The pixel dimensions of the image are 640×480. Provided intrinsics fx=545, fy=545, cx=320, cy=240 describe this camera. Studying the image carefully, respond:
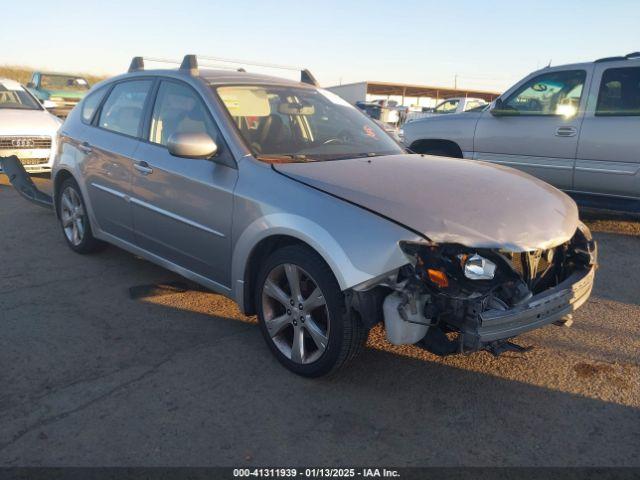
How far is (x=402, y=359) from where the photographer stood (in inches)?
132

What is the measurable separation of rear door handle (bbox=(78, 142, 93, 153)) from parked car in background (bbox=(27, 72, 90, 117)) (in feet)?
38.9

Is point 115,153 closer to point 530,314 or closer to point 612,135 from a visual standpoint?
point 530,314

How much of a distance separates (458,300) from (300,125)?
206cm

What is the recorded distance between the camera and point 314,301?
9.77 feet

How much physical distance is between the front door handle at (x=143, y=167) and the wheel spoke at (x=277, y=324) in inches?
59.2

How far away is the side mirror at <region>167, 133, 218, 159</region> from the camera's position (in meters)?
3.35

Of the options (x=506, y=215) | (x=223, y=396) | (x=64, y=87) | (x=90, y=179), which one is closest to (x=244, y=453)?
(x=223, y=396)

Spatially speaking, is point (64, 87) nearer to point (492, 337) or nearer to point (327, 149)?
point (327, 149)

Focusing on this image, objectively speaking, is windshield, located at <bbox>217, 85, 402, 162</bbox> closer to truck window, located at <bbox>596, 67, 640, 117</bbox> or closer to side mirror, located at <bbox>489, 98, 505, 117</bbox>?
side mirror, located at <bbox>489, 98, 505, 117</bbox>

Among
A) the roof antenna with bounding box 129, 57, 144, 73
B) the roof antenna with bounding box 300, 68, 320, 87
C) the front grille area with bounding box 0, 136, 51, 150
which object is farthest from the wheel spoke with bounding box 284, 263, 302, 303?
the front grille area with bounding box 0, 136, 51, 150

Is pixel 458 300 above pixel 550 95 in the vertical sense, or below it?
below

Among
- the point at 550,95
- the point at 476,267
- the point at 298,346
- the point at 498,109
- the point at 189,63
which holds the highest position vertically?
the point at 189,63

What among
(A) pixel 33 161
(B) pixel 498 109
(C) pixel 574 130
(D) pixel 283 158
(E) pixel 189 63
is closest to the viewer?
(D) pixel 283 158

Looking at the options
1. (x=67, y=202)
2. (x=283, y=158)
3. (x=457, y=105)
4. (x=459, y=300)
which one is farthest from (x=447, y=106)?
(x=459, y=300)
